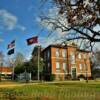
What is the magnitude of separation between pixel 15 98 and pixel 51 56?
157 ft

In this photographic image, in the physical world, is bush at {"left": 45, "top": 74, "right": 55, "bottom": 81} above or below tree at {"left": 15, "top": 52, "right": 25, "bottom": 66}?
below

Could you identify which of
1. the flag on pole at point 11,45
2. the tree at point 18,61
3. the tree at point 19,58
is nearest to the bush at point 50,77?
the tree at point 18,61

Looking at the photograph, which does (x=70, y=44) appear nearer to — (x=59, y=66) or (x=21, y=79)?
(x=21, y=79)

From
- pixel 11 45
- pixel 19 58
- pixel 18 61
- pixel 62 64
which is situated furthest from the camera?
pixel 19 58

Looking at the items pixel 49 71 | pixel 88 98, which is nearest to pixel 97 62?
pixel 49 71

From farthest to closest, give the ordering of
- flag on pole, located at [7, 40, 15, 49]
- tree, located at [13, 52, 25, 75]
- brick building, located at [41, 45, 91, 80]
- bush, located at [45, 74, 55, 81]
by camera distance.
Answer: tree, located at [13, 52, 25, 75] → brick building, located at [41, 45, 91, 80] → bush, located at [45, 74, 55, 81] → flag on pole, located at [7, 40, 15, 49]

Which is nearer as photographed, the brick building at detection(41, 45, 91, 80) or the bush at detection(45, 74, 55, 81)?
the bush at detection(45, 74, 55, 81)

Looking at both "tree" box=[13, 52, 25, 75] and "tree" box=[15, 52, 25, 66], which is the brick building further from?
"tree" box=[15, 52, 25, 66]

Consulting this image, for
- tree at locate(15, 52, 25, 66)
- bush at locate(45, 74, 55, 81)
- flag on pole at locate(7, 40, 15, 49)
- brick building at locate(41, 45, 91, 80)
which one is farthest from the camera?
tree at locate(15, 52, 25, 66)

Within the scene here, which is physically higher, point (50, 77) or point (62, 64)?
point (62, 64)

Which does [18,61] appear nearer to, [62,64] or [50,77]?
[62,64]

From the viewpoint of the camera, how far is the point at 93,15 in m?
15.8

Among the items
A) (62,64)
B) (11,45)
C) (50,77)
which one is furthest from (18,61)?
(11,45)

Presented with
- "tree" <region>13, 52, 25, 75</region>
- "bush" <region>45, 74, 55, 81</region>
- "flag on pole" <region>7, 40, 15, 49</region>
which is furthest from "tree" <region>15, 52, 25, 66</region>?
"flag on pole" <region>7, 40, 15, 49</region>
